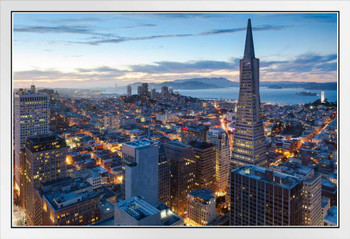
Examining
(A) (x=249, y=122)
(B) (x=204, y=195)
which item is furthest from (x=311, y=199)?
(A) (x=249, y=122)

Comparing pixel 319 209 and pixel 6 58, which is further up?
pixel 6 58

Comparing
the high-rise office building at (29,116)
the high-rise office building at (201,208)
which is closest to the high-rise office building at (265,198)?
the high-rise office building at (201,208)

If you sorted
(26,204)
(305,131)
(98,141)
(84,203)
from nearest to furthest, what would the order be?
(84,203)
(26,204)
(305,131)
(98,141)

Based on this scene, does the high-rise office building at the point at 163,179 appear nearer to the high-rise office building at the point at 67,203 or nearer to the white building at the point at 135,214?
the high-rise office building at the point at 67,203

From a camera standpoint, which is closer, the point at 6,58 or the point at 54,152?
the point at 6,58

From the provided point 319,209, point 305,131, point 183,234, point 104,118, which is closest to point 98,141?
point 104,118

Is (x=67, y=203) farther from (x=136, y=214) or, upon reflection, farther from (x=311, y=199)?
(x=311, y=199)

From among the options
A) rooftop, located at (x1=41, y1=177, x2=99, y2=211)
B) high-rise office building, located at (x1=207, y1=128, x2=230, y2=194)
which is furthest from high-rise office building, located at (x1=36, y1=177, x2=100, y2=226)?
A: high-rise office building, located at (x1=207, y1=128, x2=230, y2=194)
